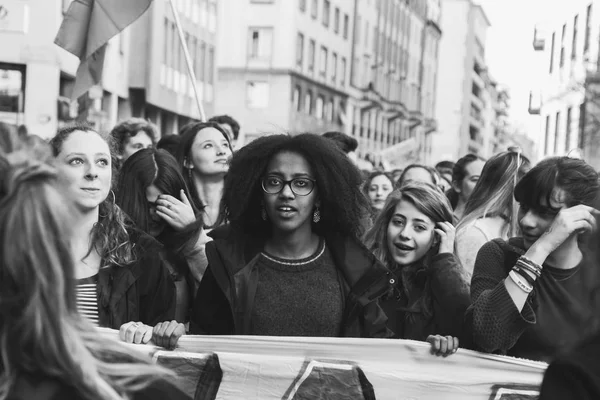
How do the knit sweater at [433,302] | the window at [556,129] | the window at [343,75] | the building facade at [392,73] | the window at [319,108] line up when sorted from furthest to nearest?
the building facade at [392,73] → the window at [343,75] → the window at [319,108] → the window at [556,129] → the knit sweater at [433,302]

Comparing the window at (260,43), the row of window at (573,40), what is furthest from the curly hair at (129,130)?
the window at (260,43)

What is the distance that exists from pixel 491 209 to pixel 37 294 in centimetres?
484

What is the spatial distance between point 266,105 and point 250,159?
50.5 m

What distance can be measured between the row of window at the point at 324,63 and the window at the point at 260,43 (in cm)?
134

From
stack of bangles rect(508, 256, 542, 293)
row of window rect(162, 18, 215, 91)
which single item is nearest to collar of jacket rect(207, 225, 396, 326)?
stack of bangles rect(508, 256, 542, 293)

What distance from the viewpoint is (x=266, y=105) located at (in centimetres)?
5538

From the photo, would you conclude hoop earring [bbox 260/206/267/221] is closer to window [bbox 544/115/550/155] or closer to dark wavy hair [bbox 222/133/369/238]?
dark wavy hair [bbox 222/133/369/238]

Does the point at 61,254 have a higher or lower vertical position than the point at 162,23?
lower

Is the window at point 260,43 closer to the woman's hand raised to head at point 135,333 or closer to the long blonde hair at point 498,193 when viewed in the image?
the long blonde hair at point 498,193

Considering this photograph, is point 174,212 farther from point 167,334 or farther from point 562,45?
point 562,45

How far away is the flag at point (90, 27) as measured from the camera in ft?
33.0

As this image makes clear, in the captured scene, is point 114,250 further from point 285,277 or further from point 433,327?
point 433,327

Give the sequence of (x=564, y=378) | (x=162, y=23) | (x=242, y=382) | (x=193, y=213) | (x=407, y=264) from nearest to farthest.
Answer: (x=564, y=378), (x=242, y=382), (x=407, y=264), (x=193, y=213), (x=162, y=23)

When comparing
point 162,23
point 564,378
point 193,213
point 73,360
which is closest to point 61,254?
point 73,360
